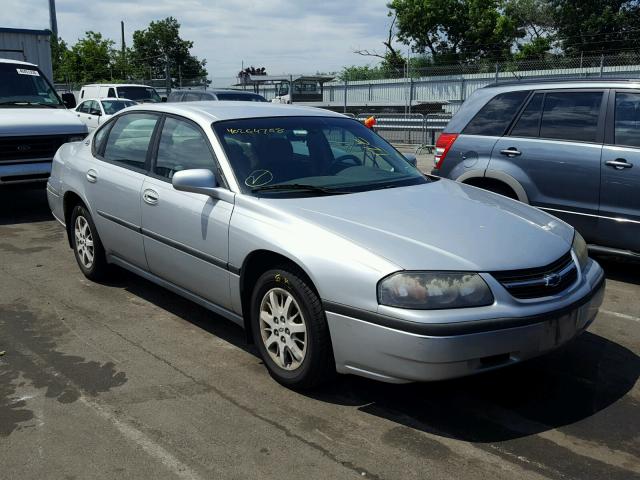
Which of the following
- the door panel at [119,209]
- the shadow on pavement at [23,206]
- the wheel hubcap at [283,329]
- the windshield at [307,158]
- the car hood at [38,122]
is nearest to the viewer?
the wheel hubcap at [283,329]

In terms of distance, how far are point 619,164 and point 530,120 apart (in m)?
1.02

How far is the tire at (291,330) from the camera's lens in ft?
11.5

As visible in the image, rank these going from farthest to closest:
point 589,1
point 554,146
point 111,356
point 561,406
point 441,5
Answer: point 441,5 < point 589,1 < point 554,146 < point 111,356 < point 561,406

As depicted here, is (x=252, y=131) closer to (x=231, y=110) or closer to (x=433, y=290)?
(x=231, y=110)

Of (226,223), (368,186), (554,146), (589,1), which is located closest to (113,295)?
(226,223)

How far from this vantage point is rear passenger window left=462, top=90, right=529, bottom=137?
21.7ft

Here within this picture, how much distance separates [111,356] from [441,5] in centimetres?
4735

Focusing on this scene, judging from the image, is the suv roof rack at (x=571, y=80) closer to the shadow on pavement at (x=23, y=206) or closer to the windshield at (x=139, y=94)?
the shadow on pavement at (x=23, y=206)

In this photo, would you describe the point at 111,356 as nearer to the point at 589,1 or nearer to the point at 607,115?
the point at 607,115

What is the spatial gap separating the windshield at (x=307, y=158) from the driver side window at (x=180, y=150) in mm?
156

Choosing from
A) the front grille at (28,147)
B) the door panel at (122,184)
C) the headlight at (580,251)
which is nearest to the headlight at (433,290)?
the headlight at (580,251)

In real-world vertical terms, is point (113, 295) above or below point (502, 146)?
below

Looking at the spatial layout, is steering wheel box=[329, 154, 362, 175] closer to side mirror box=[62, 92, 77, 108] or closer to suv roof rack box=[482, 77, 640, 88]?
suv roof rack box=[482, 77, 640, 88]

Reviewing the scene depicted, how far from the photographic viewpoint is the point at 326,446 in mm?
3234
